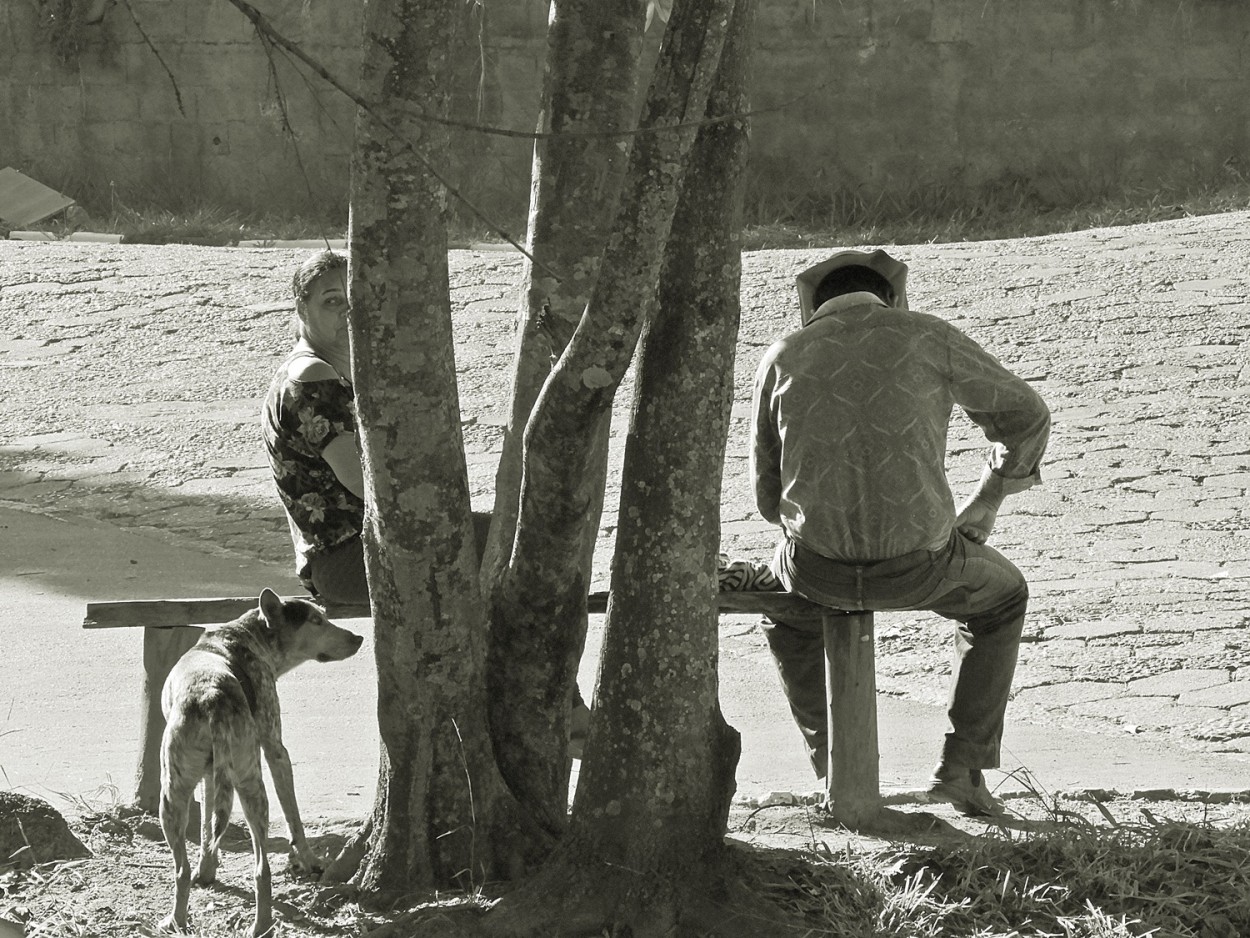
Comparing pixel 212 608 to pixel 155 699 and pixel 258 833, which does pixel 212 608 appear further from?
pixel 258 833

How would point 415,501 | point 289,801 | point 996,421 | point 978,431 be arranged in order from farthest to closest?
point 978,431, point 996,421, point 289,801, point 415,501

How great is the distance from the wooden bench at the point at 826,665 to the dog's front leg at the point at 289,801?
66 cm

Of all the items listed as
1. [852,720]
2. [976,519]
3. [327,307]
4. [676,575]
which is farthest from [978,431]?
[676,575]

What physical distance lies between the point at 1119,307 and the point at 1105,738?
566cm

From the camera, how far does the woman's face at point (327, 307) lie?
4.92 meters

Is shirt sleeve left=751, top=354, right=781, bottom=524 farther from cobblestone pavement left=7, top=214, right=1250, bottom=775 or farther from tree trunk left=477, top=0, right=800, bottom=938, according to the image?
cobblestone pavement left=7, top=214, right=1250, bottom=775

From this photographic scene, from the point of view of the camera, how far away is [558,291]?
436 centimetres

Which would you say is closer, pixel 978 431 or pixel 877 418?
pixel 877 418

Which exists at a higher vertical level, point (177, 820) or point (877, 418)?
point (877, 418)

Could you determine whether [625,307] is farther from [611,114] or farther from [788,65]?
[788,65]

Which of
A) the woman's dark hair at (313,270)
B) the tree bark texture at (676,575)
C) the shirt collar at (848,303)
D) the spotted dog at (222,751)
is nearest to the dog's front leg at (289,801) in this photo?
the spotted dog at (222,751)

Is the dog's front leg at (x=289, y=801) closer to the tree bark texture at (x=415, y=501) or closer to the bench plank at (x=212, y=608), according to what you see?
the tree bark texture at (x=415, y=501)

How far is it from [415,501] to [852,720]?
4.69 feet

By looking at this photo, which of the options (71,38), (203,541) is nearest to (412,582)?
(203,541)
